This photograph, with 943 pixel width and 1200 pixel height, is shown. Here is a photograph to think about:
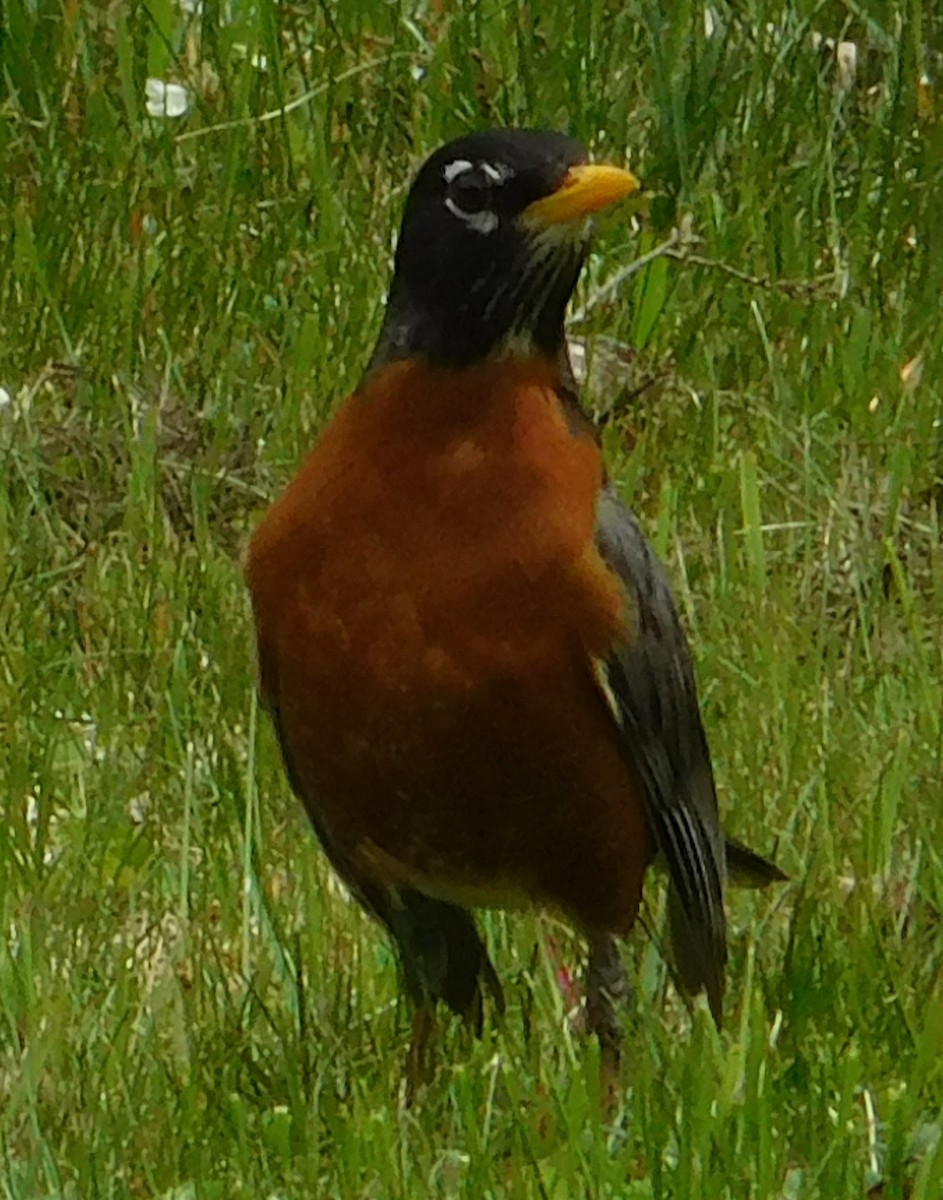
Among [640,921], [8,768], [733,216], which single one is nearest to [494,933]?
[640,921]

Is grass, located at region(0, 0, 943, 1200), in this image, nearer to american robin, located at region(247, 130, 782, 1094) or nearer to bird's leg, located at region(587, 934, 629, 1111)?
bird's leg, located at region(587, 934, 629, 1111)

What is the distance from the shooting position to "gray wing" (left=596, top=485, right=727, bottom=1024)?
3172 mm

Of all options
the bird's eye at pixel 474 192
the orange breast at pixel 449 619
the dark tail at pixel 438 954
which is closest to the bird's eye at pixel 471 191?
the bird's eye at pixel 474 192

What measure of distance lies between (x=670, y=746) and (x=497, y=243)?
611 millimetres

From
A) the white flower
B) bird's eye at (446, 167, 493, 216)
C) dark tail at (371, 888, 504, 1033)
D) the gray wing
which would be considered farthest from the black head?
the white flower

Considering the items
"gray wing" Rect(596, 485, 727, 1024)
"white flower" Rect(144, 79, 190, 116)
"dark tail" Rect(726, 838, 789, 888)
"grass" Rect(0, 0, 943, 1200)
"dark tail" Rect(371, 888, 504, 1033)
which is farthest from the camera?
"white flower" Rect(144, 79, 190, 116)

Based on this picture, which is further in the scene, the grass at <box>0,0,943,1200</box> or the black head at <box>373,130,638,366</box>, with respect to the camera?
the black head at <box>373,130,638,366</box>

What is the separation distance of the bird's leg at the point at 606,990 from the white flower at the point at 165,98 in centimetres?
254

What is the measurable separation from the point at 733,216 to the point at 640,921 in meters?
A: 2.17

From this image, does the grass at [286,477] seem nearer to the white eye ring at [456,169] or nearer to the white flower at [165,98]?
the white flower at [165,98]

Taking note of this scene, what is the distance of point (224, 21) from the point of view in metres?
5.70

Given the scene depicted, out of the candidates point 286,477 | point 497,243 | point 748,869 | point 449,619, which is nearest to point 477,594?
point 449,619

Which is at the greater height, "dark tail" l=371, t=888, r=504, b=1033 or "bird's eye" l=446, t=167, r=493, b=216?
"bird's eye" l=446, t=167, r=493, b=216

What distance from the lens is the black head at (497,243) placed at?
10.1ft
